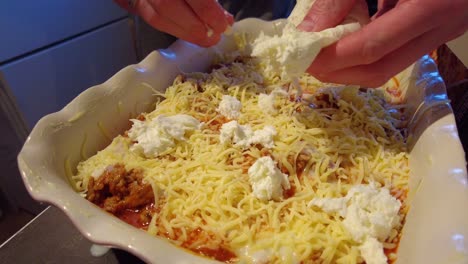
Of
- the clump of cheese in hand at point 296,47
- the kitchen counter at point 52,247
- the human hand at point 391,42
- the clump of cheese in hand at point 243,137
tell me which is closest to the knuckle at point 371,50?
the human hand at point 391,42

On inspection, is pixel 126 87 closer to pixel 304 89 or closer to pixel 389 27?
pixel 304 89

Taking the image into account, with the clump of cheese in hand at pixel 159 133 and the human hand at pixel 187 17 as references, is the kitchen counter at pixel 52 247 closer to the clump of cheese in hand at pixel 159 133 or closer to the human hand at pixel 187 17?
the clump of cheese in hand at pixel 159 133

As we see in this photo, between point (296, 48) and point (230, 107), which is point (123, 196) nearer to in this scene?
point (230, 107)

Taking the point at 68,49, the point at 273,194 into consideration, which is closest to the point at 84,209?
the point at 273,194

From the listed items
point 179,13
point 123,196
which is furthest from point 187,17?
point 123,196

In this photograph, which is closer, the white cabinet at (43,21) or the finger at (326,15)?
the finger at (326,15)
